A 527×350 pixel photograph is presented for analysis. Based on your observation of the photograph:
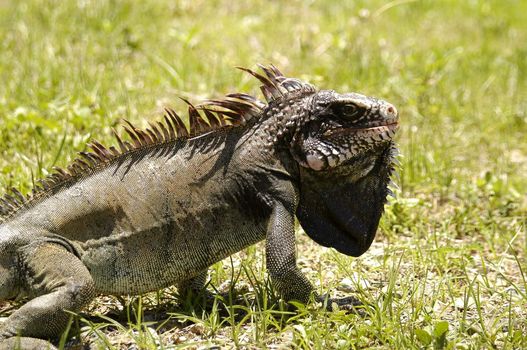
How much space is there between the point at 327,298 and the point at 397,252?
152cm

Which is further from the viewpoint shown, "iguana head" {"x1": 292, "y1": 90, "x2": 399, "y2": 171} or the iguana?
"iguana head" {"x1": 292, "y1": 90, "x2": 399, "y2": 171}

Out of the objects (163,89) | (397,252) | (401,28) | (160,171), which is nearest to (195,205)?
(160,171)

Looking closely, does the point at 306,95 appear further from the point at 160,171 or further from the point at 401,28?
the point at 401,28

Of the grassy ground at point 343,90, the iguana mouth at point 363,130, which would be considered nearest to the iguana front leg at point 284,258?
the grassy ground at point 343,90

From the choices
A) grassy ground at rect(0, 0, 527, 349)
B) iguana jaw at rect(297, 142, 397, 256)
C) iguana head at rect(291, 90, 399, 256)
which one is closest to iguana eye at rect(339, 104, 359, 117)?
iguana head at rect(291, 90, 399, 256)

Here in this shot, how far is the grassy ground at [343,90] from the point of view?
467 cm

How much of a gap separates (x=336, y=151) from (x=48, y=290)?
1.86 metres

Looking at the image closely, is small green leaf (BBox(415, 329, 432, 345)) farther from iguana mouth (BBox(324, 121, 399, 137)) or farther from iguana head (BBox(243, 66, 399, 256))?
iguana mouth (BBox(324, 121, 399, 137))

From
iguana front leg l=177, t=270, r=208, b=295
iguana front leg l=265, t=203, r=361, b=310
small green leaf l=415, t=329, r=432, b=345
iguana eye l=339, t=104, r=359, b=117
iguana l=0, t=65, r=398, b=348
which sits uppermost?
iguana eye l=339, t=104, r=359, b=117

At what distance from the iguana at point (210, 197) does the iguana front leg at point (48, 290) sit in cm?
1

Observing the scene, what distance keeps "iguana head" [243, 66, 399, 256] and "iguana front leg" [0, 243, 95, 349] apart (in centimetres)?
140

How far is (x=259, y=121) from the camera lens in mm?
4992

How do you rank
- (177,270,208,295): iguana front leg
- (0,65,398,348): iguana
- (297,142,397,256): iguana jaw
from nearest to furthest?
(0,65,398,348): iguana
(297,142,397,256): iguana jaw
(177,270,208,295): iguana front leg

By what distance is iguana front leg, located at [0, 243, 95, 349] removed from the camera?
4254 mm
